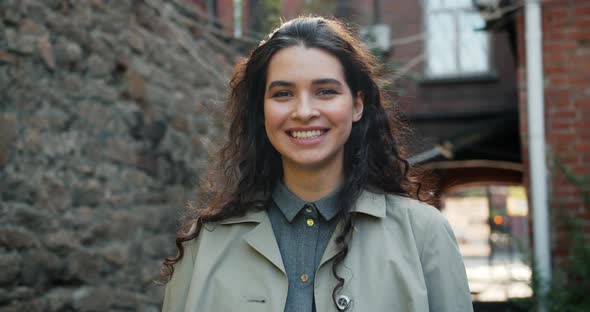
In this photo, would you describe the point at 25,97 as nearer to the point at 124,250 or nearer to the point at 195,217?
the point at 124,250

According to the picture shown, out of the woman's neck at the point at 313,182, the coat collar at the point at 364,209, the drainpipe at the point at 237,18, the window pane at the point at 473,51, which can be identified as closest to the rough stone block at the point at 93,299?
the coat collar at the point at 364,209

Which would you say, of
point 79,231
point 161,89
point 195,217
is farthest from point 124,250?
point 195,217

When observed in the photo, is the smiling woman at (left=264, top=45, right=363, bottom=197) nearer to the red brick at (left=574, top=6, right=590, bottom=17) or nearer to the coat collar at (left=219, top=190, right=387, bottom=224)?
the coat collar at (left=219, top=190, right=387, bottom=224)

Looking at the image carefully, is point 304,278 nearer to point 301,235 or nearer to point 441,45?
point 301,235

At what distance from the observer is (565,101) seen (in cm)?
467

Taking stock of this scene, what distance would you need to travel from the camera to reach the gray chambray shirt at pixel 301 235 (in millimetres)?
1843

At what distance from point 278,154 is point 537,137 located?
2.91 metres

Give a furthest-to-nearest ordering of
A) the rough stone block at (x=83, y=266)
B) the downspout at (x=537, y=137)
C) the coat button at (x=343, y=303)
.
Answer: the downspout at (x=537, y=137) → the rough stone block at (x=83, y=266) → the coat button at (x=343, y=303)

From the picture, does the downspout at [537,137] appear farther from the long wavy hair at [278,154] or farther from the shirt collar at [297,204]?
the shirt collar at [297,204]

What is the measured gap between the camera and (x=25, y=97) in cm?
356

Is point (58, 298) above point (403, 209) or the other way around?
the other way around

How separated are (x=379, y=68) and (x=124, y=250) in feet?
9.29

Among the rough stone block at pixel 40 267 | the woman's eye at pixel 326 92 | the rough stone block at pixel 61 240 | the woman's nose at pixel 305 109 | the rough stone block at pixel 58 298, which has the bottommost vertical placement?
the rough stone block at pixel 58 298

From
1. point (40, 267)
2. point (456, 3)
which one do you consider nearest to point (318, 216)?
point (40, 267)
